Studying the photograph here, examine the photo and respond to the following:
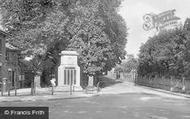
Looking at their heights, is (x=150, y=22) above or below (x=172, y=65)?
above

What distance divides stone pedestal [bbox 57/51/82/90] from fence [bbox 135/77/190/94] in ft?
Result: 40.5

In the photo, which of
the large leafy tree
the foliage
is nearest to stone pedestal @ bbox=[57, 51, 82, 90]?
the large leafy tree

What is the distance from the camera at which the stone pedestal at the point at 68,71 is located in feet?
115

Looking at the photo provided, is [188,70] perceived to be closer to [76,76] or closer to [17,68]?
[76,76]

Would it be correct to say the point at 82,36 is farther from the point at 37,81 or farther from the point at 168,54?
the point at 168,54

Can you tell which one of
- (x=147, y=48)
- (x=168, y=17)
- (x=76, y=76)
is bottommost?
(x=76, y=76)

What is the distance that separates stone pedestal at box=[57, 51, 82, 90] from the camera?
35.0 meters

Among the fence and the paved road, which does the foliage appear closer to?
the fence

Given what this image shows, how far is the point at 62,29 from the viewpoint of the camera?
42594mm

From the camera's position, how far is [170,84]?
42.9 meters

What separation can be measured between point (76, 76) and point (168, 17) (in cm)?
8983

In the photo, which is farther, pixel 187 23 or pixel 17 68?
pixel 17 68

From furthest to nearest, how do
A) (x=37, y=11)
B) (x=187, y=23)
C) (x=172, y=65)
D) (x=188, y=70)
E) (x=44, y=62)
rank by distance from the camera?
1. (x=44, y=62)
2. (x=172, y=65)
3. (x=187, y=23)
4. (x=188, y=70)
5. (x=37, y=11)

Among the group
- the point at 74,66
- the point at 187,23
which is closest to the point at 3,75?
the point at 74,66
